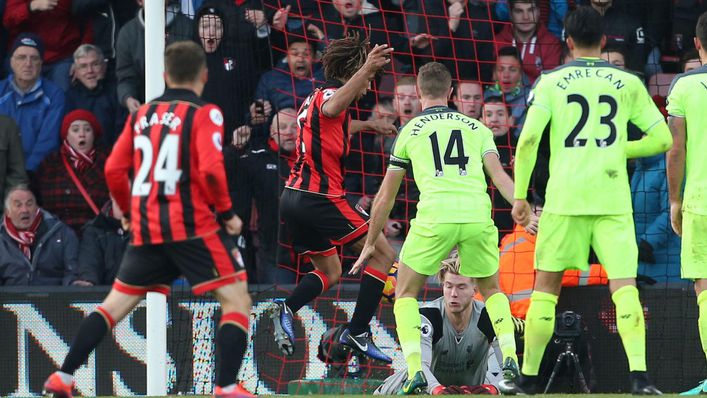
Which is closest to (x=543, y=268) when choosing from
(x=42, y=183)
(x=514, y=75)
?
(x=514, y=75)

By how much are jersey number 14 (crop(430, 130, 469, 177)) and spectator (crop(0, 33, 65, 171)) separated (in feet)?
16.4

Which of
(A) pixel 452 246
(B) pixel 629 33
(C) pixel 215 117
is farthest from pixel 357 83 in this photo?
(B) pixel 629 33

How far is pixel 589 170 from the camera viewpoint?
24.0 feet

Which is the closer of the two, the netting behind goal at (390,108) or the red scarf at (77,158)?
the netting behind goal at (390,108)

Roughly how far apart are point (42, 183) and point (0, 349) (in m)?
1.77

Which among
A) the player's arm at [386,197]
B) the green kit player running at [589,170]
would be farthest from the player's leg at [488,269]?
the green kit player running at [589,170]

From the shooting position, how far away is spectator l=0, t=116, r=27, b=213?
11.8m

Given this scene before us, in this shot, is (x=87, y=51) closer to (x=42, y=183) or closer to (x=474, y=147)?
(x=42, y=183)

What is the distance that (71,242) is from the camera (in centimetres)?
1136

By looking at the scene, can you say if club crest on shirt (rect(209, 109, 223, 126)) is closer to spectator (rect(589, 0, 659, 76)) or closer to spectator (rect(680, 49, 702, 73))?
spectator (rect(680, 49, 702, 73))

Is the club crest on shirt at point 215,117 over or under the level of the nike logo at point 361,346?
over

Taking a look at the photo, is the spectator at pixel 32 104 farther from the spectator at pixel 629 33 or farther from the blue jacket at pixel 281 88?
the spectator at pixel 629 33

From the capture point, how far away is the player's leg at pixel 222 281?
22.9 ft

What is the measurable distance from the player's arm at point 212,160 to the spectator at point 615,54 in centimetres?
529
